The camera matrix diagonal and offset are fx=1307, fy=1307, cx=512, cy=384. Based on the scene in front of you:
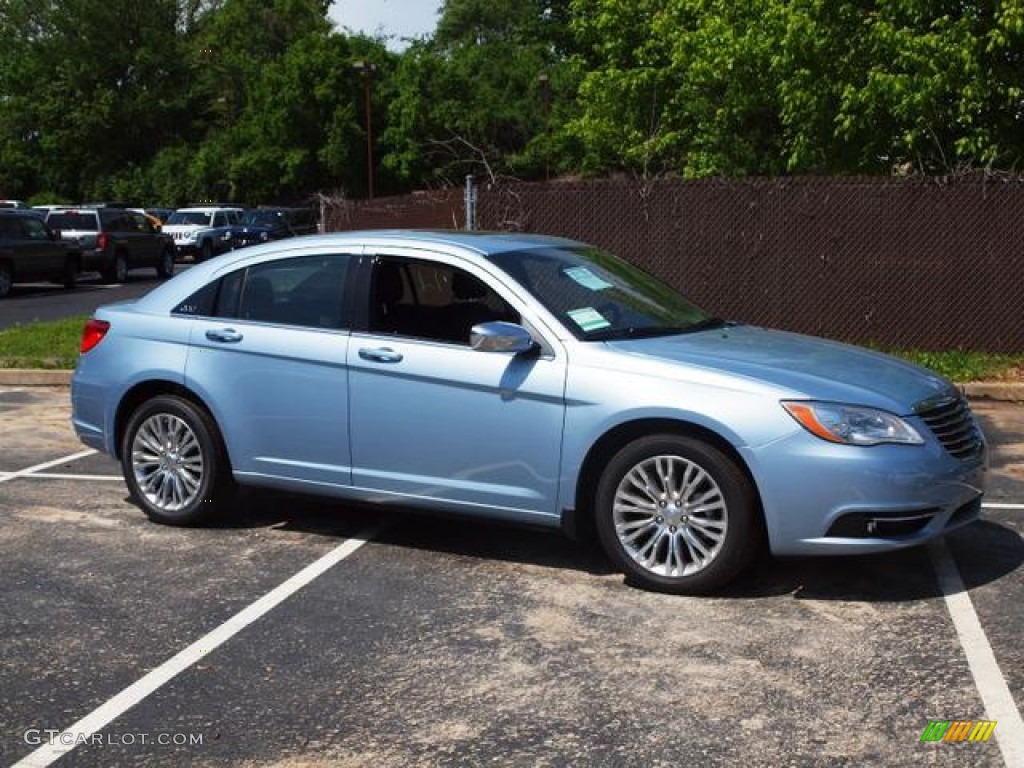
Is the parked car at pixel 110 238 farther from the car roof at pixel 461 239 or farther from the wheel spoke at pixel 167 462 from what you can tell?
the car roof at pixel 461 239

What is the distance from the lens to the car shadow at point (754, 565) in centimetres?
566

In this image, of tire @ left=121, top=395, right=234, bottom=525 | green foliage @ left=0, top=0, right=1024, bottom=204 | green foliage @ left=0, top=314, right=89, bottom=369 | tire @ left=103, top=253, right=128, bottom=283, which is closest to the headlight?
tire @ left=121, top=395, right=234, bottom=525

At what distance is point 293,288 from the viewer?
21.9ft

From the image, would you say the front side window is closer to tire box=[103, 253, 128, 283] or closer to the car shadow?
the car shadow

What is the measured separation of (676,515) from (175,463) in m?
2.82

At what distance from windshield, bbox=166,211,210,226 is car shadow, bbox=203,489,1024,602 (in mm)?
33822

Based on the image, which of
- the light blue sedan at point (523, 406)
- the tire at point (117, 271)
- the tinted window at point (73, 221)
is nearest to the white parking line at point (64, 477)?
the light blue sedan at point (523, 406)

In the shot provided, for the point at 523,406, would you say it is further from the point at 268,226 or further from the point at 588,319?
the point at 268,226

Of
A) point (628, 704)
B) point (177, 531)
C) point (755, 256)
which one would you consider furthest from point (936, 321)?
point (628, 704)

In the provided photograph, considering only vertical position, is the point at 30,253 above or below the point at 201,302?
below

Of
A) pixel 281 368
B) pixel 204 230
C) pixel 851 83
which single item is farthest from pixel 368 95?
pixel 281 368

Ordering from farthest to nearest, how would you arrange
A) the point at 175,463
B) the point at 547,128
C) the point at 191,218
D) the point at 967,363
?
the point at 547,128
the point at 191,218
the point at 967,363
the point at 175,463

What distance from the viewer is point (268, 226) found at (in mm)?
38688

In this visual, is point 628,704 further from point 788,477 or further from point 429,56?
point 429,56
